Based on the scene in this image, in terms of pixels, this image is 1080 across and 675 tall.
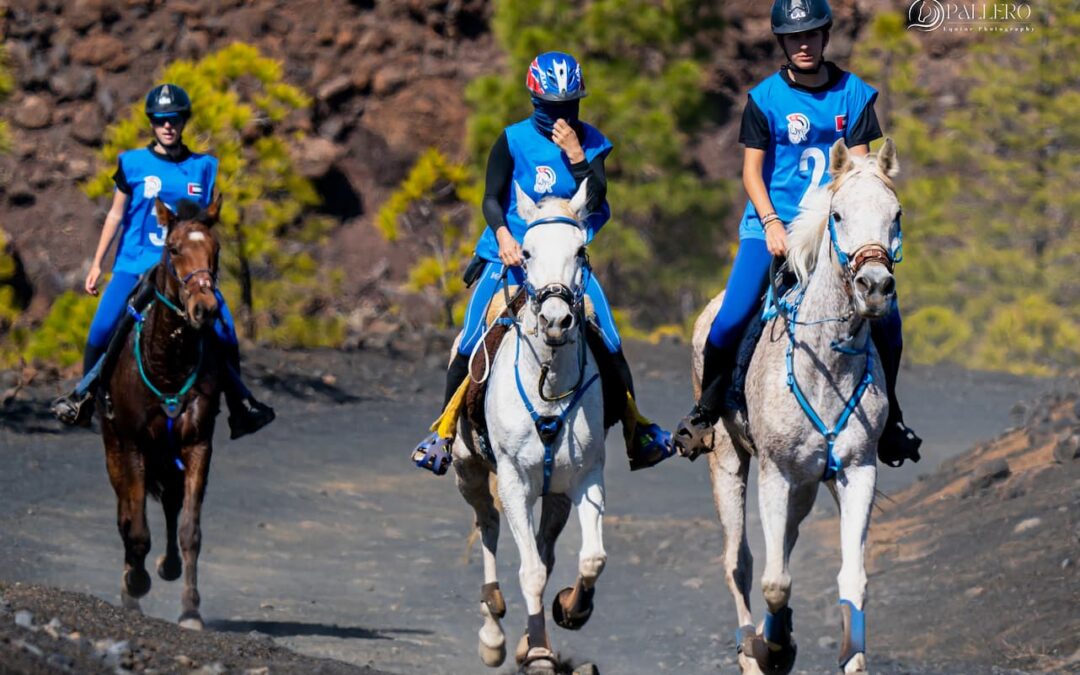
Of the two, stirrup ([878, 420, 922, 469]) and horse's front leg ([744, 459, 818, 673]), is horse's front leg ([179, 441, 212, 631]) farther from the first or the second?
stirrup ([878, 420, 922, 469])

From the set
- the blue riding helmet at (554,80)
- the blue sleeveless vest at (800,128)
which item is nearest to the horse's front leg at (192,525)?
the blue riding helmet at (554,80)

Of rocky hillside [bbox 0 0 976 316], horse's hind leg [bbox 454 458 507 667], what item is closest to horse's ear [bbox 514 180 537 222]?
horse's hind leg [bbox 454 458 507 667]

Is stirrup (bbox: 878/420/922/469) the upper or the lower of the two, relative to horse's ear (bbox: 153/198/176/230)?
lower

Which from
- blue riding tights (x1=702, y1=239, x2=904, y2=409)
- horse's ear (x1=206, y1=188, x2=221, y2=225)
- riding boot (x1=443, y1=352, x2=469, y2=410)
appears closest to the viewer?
blue riding tights (x1=702, y1=239, x2=904, y2=409)

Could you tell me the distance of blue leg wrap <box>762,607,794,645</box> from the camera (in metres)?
9.05

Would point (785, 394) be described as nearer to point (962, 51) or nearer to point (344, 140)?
point (344, 140)

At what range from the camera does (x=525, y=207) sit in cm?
905

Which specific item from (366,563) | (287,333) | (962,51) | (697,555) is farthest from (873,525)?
(962,51)

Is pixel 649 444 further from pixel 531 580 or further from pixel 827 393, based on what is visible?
pixel 827 393

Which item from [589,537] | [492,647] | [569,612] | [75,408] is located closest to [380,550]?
[75,408]

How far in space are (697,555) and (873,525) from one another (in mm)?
1726

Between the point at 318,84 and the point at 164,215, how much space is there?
Result: 1181 inches

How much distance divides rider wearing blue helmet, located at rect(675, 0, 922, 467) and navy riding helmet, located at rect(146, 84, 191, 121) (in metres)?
4.74

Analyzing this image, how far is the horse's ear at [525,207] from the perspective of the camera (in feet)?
29.5
